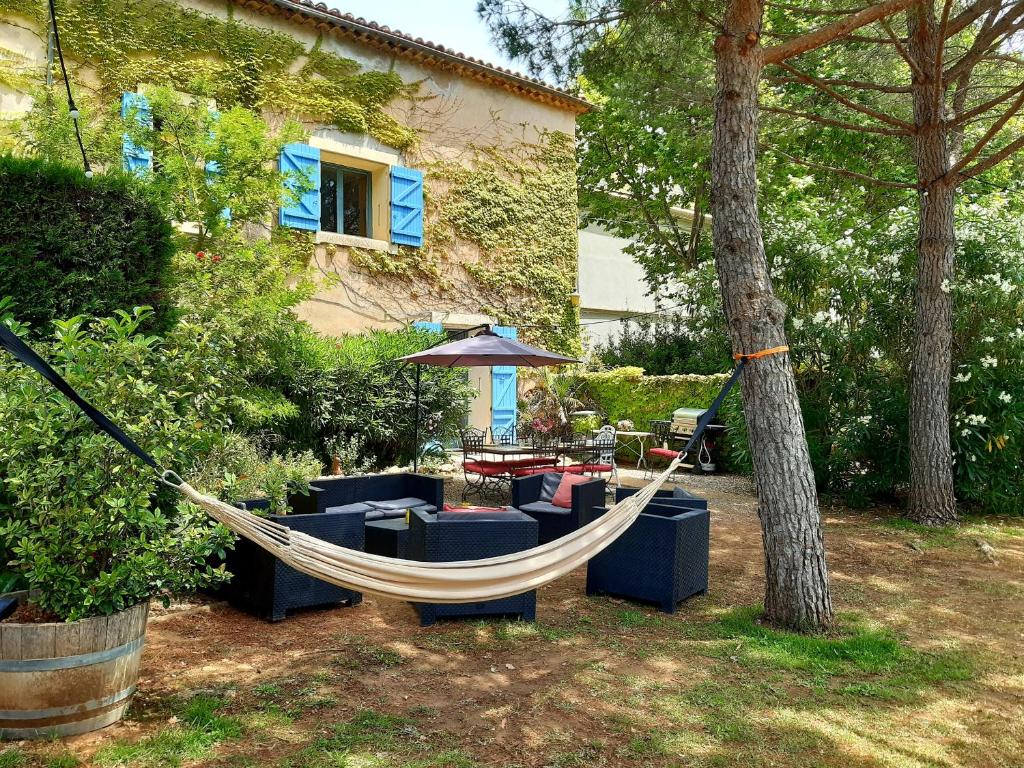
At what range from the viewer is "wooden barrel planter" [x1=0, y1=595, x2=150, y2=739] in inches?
97.7

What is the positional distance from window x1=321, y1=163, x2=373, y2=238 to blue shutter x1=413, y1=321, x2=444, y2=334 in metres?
1.39

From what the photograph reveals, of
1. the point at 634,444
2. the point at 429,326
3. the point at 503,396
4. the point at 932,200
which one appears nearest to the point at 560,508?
the point at 932,200

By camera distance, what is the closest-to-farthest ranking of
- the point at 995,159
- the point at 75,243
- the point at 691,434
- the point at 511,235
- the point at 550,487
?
the point at 75,243 < the point at 550,487 < the point at 995,159 < the point at 691,434 < the point at 511,235

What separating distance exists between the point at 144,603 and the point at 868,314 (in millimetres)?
7317

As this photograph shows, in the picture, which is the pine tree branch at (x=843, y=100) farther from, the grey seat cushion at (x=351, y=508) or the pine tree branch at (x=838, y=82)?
the grey seat cushion at (x=351, y=508)

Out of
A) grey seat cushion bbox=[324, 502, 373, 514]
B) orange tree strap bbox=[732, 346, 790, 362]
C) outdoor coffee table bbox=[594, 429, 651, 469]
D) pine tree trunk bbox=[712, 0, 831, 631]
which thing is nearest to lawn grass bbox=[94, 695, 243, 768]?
grey seat cushion bbox=[324, 502, 373, 514]

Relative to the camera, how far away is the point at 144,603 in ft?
9.24

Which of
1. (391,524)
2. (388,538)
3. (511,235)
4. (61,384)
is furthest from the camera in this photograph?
(511,235)

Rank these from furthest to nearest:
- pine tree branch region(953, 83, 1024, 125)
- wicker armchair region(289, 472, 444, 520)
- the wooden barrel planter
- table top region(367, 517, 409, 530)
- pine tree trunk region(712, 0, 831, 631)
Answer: pine tree branch region(953, 83, 1024, 125) → wicker armchair region(289, 472, 444, 520) → table top region(367, 517, 409, 530) → pine tree trunk region(712, 0, 831, 631) → the wooden barrel planter

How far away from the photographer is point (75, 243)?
15.1 feet

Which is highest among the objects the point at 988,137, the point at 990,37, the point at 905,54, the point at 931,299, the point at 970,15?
the point at 970,15

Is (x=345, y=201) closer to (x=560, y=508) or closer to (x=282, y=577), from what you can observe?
(x=560, y=508)

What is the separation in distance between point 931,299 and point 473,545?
5235 mm

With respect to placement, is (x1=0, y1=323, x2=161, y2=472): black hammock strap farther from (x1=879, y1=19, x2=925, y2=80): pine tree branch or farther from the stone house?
(x1=879, y1=19, x2=925, y2=80): pine tree branch
